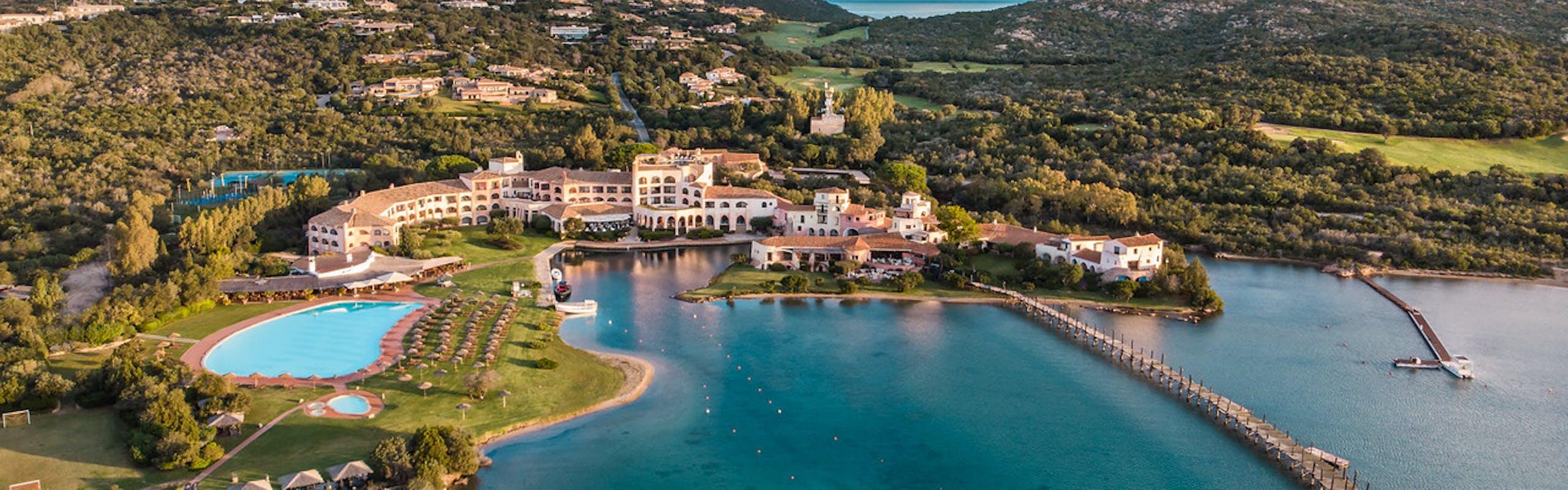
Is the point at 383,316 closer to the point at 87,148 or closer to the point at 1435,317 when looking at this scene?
the point at 87,148

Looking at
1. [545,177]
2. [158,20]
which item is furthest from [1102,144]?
[158,20]

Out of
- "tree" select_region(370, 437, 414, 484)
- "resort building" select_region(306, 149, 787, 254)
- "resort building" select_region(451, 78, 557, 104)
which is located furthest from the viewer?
"resort building" select_region(451, 78, 557, 104)

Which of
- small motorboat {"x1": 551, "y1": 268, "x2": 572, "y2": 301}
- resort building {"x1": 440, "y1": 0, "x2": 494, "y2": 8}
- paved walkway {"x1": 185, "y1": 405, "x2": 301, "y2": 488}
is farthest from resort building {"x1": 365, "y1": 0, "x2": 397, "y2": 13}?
paved walkway {"x1": 185, "y1": 405, "x2": 301, "y2": 488}

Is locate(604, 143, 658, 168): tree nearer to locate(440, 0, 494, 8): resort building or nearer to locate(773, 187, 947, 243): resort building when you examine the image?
locate(773, 187, 947, 243): resort building

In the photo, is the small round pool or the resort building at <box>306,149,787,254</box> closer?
the small round pool

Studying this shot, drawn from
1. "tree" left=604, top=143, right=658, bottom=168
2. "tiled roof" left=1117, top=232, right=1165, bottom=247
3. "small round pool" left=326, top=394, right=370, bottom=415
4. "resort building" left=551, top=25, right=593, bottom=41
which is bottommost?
"small round pool" left=326, top=394, right=370, bottom=415

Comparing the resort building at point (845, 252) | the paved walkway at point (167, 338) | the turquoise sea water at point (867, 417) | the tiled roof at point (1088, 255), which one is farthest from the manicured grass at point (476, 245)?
the tiled roof at point (1088, 255)

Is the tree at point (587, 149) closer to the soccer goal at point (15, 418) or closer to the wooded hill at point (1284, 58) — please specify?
the wooded hill at point (1284, 58)
